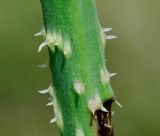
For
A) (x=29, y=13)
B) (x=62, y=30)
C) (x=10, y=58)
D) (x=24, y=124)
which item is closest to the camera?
(x=62, y=30)

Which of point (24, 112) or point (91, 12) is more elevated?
point (91, 12)

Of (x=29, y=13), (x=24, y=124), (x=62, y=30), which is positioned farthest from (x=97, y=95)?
(x=29, y=13)

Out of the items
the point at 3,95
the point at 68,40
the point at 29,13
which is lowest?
the point at 3,95

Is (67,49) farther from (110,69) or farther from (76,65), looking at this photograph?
(110,69)

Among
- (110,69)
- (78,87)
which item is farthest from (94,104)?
(110,69)

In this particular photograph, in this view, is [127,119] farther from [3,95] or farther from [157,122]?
[3,95]

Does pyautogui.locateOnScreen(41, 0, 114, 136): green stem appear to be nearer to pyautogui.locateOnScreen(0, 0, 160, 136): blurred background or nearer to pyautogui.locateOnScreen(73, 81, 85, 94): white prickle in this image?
pyautogui.locateOnScreen(73, 81, 85, 94): white prickle
